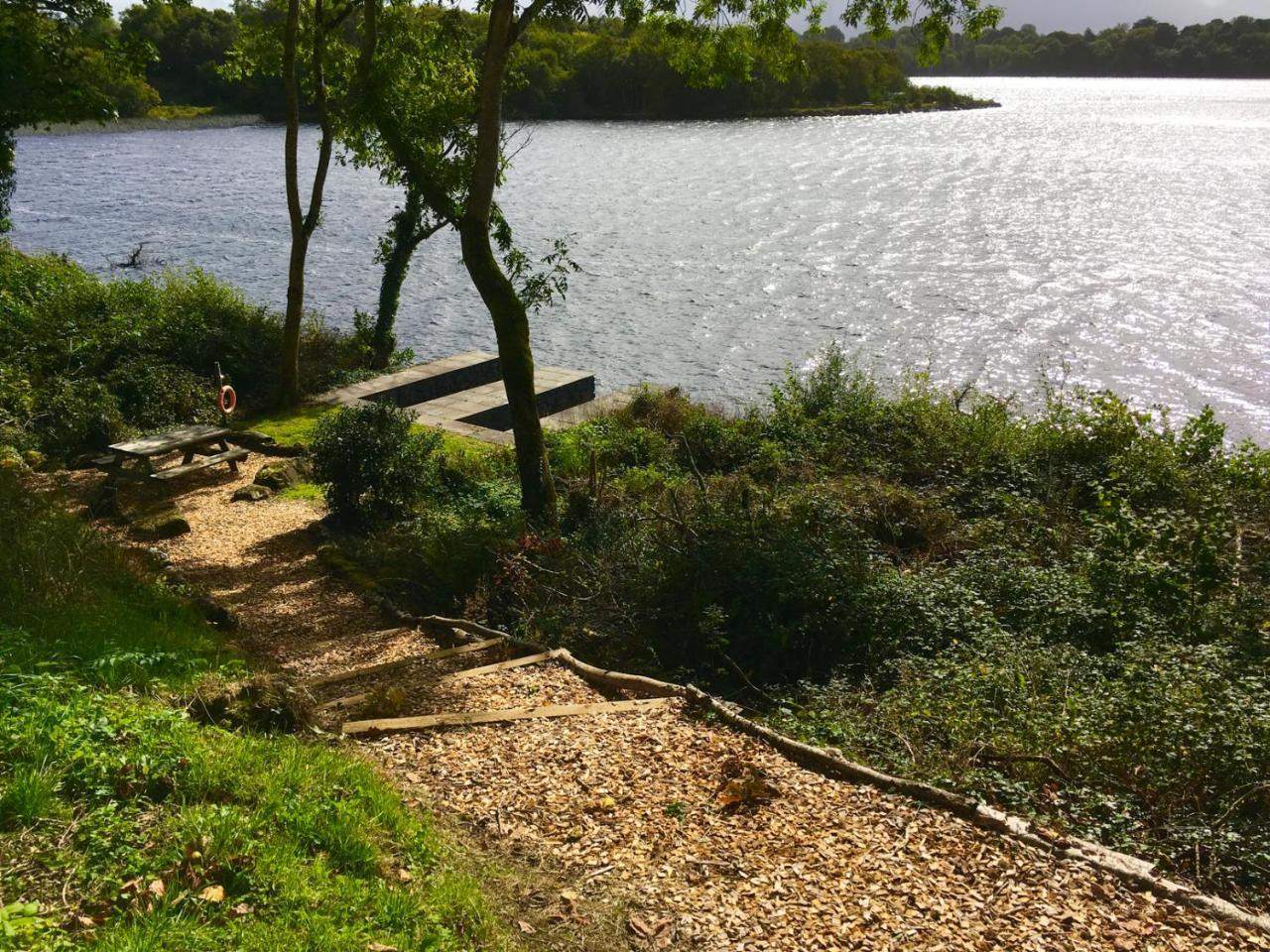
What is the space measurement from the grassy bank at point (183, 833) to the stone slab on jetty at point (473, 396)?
11087 mm

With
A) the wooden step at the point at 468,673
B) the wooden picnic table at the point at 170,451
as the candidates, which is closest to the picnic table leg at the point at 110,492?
the wooden picnic table at the point at 170,451

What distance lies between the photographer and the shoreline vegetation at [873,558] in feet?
19.2

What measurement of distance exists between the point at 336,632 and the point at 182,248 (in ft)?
105

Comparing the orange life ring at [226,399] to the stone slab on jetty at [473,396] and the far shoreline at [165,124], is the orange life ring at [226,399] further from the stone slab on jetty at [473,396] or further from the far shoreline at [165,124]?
the far shoreline at [165,124]

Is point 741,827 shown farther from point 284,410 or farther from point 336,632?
point 284,410

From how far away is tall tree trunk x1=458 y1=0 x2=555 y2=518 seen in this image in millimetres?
10672

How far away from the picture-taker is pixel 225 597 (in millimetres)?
9453

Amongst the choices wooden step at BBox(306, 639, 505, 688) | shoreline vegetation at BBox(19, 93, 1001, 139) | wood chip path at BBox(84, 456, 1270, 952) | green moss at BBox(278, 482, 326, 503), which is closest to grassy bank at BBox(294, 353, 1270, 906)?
wooden step at BBox(306, 639, 505, 688)

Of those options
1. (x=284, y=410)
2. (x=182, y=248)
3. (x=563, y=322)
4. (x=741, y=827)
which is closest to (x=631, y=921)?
(x=741, y=827)

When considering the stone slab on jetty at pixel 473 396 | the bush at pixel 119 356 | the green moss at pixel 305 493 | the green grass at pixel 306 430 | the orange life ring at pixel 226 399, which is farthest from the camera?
the stone slab on jetty at pixel 473 396

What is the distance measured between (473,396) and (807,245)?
21950mm

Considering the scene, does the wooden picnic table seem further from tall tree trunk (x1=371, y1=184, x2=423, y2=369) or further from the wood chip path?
tall tree trunk (x1=371, y1=184, x2=423, y2=369)

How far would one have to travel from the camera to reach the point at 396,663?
7652mm

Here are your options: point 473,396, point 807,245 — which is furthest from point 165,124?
point 473,396
